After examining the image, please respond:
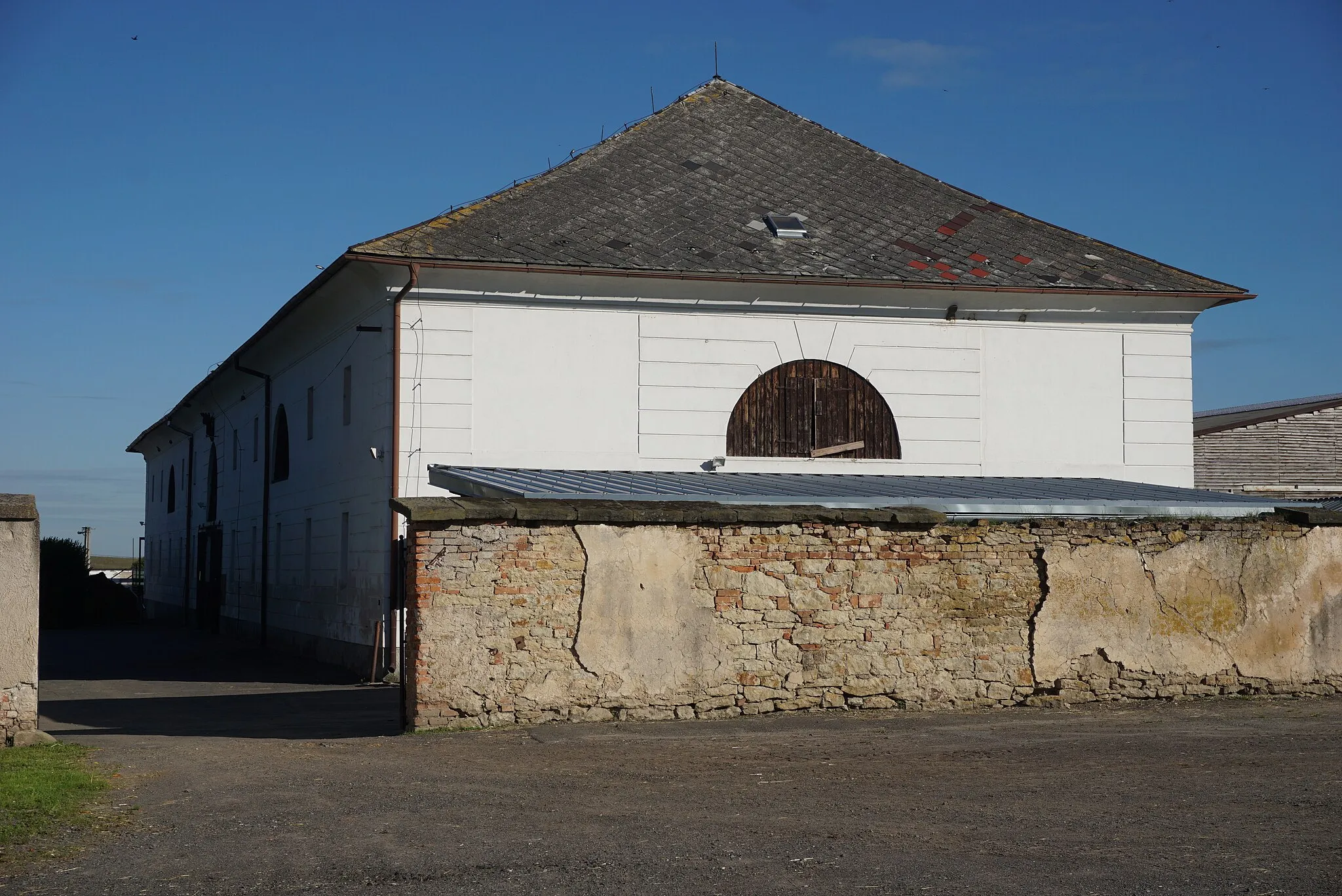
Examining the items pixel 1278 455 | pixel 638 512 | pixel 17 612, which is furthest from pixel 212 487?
pixel 1278 455

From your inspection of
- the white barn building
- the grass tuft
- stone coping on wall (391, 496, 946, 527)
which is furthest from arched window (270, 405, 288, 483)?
the grass tuft

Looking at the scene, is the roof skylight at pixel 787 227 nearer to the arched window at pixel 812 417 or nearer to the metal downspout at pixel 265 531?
the arched window at pixel 812 417

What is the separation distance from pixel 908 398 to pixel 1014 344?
1862mm

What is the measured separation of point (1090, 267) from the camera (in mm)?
20906

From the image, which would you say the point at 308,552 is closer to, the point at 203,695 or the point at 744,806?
the point at 203,695

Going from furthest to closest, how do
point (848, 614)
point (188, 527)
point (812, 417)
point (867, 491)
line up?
point (188, 527), point (812, 417), point (867, 491), point (848, 614)

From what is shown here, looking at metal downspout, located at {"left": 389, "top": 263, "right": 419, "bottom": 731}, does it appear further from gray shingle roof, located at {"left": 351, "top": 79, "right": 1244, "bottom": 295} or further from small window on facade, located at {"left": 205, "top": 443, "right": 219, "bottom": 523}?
small window on facade, located at {"left": 205, "top": 443, "right": 219, "bottom": 523}

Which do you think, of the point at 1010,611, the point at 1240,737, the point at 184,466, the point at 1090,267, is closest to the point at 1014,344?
the point at 1090,267

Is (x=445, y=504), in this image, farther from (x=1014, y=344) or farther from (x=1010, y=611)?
(x=1014, y=344)

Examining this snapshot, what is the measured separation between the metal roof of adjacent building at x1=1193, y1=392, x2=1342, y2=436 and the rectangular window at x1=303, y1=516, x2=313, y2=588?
74.3ft

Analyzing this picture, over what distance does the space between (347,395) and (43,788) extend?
12.5 meters

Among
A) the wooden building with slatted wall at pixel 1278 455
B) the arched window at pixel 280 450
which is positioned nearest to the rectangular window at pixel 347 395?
the arched window at pixel 280 450

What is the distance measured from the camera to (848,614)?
12.7 meters

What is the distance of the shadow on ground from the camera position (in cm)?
1335
